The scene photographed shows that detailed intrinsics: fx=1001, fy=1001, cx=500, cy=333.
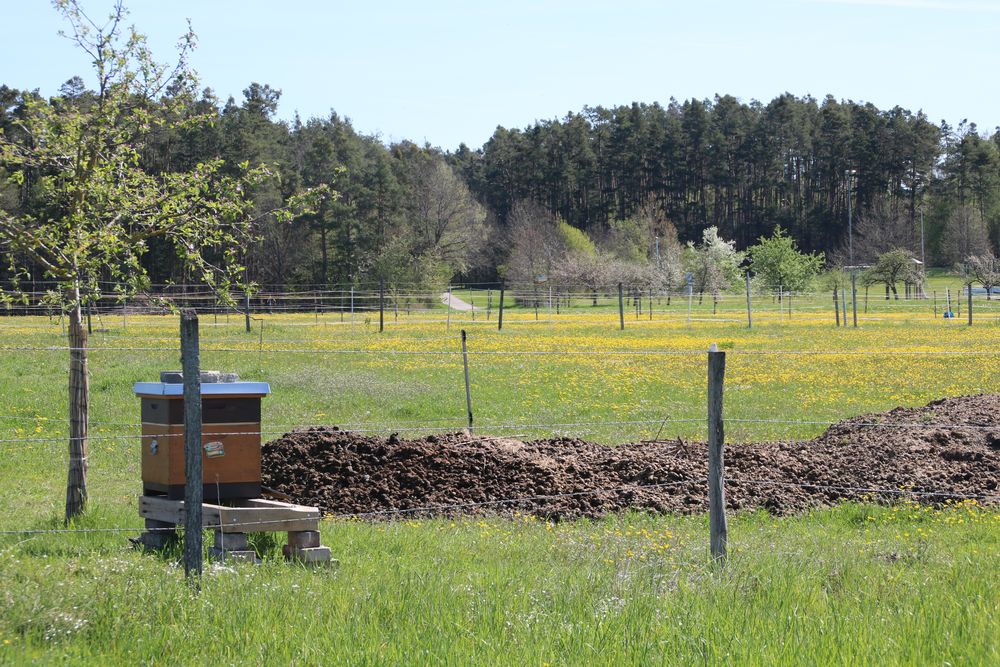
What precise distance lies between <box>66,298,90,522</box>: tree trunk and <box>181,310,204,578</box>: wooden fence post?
134 inches

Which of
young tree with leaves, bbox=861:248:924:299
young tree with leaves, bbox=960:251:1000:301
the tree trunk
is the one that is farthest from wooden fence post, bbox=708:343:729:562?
young tree with leaves, bbox=861:248:924:299

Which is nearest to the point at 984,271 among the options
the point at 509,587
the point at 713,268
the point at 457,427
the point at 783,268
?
the point at 713,268

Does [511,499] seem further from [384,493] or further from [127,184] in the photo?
[127,184]

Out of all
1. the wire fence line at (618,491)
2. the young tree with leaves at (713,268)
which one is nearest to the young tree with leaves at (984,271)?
the young tree with leaves at (713,268)

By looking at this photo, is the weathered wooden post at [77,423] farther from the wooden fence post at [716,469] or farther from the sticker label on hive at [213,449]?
the wooden fence post at [716,469]

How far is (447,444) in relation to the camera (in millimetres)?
11945

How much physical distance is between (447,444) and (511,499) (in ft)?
5.89

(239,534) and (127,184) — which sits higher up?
(127,184)

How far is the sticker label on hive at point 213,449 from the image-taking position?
301 inches

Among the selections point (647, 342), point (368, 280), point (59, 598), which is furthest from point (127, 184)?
point (368, 280)

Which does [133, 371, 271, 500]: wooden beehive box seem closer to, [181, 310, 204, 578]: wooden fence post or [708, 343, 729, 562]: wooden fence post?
[181, 310, 204, 578]: wooden fence post

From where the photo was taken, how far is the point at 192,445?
20.0 ft

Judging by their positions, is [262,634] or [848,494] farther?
[848,494]

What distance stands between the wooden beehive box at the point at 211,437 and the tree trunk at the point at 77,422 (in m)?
1.64
